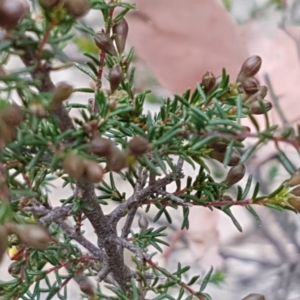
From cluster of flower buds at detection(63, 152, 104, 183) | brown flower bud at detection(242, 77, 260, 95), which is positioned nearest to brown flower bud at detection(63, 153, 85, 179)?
cluster of flower buds at detection(63, 152, 104, 183)

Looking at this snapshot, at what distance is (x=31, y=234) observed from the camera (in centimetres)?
18

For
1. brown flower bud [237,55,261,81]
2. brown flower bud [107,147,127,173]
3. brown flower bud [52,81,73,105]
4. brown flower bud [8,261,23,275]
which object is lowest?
brown flower bud [8,261,23,275]

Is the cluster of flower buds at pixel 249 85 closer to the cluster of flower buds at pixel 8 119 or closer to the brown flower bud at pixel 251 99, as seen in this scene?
the brown flower bud at pixel 251 99

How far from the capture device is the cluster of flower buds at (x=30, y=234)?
0.18 m

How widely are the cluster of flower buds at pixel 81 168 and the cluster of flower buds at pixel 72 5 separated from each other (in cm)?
5

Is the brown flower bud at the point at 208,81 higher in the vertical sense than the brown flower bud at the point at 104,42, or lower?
lower

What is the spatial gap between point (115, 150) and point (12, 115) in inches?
1.6

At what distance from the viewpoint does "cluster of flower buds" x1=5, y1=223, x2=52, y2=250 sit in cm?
18

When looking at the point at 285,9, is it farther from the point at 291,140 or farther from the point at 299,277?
the point at 291,140

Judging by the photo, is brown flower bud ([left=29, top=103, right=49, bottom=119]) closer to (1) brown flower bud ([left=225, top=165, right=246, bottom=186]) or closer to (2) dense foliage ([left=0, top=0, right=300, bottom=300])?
(2) dense foliage ([left=0, top=0, right=300, bottom=300])

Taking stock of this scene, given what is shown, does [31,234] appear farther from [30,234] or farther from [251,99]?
[251,99]

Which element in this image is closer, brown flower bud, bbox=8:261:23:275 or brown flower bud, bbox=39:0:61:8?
brown flower bud, bbox=39:0:61:8

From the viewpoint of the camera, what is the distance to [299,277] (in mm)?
704

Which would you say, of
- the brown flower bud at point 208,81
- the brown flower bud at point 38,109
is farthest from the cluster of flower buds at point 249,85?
the brown flower bud at point 38,109
